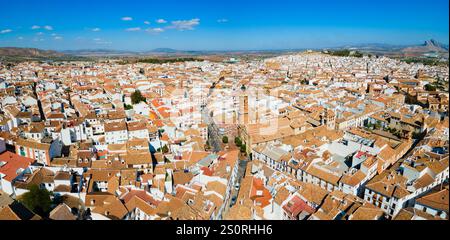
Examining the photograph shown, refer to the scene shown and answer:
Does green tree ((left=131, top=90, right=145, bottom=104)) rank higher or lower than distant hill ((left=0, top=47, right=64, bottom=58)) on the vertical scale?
lower

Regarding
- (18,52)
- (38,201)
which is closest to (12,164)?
(38,201)

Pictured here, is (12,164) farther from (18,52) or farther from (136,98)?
(18,52)

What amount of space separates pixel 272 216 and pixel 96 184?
11.2 ft

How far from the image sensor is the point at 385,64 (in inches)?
1266

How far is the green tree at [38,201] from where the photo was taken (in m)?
4.84

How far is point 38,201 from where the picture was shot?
4906 millimetres

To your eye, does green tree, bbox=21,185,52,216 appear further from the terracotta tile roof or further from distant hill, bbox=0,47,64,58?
distant hill, bbox=0,47,64,58

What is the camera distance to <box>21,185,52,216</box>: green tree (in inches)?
190

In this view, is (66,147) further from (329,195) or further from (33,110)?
(329,195)

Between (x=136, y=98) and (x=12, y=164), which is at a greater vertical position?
(x=136, y=98)

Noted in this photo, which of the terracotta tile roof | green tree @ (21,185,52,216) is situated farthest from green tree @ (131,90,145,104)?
green tree @ (21,185,52,216)

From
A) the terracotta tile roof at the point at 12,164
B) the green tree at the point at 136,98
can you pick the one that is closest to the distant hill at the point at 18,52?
the terracotta tile roof at the point at 12,164
